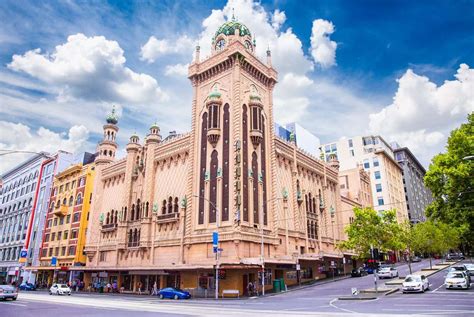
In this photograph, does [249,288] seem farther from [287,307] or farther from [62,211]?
[62,211]

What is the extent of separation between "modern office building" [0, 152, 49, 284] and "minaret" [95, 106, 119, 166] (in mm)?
14827

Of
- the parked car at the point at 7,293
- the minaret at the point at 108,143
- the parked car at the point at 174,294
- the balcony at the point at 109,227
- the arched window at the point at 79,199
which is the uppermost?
the minaret at the point at 108,143

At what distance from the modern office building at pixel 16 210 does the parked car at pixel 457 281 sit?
242 feet

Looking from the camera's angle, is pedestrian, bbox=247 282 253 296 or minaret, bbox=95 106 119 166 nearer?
pedestrian, bbox=247 282 253 296

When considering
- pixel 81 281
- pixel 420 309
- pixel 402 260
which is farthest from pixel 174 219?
pixel 402 260

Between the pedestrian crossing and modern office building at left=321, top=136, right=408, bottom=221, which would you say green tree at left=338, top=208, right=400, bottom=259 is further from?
modern office building at left=321, top=136, right=408, bottom=221

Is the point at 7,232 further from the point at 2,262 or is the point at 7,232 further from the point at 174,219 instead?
the point at 174,219

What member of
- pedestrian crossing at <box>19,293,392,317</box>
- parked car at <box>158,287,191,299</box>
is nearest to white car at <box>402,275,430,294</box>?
pedestrian crossing at <box>19,293,392,317</box>

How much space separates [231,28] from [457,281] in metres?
44.2

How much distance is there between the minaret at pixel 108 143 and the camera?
222ft

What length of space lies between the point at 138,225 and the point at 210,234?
50.4 ft

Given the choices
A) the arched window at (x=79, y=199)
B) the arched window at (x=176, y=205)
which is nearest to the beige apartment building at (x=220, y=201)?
the arched window at (x=176, y=205)

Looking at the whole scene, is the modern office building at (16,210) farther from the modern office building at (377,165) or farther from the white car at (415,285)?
the modern office building at (377,165)

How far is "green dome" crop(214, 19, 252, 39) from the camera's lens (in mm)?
55359
